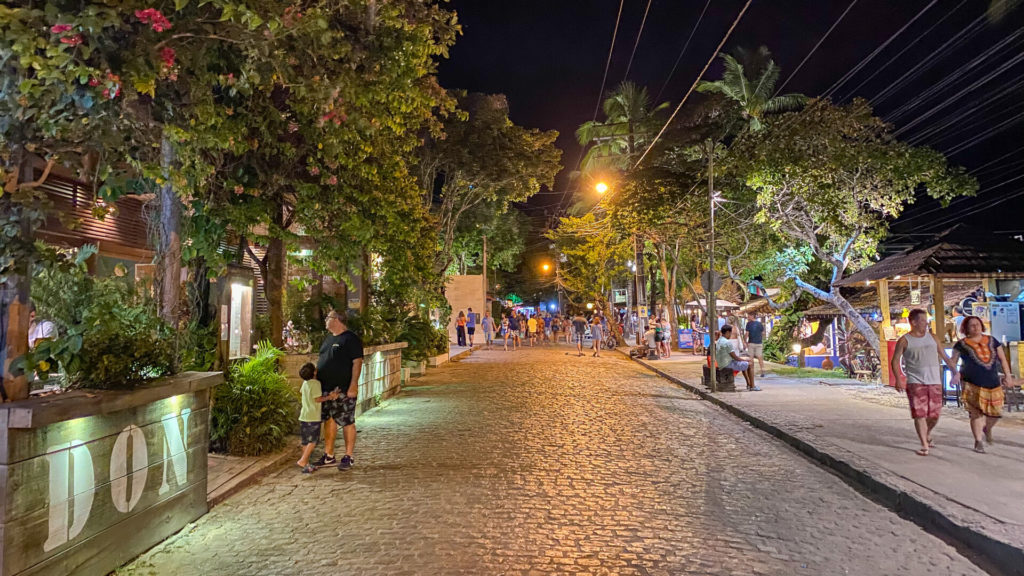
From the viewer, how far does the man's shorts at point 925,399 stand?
24.2ft

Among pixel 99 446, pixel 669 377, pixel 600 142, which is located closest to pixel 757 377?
pixel 669 377

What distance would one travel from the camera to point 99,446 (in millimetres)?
4277

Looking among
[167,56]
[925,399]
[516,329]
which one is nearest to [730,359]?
[925,399]

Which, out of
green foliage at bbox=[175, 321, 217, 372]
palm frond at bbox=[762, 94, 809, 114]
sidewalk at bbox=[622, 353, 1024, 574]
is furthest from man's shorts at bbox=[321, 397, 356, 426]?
palm frond at bbox=[762, 94, 809, 114]

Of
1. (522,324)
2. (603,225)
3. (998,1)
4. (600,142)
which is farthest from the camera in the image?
(522,324)

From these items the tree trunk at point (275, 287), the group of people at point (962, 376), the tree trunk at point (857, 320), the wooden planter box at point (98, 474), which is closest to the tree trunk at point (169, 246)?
the wooden planter box at point (98, 474)

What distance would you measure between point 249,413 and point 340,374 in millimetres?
1434

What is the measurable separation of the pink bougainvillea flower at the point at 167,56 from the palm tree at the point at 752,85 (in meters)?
25.3

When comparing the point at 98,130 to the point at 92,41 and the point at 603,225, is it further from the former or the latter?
the point at 603,225

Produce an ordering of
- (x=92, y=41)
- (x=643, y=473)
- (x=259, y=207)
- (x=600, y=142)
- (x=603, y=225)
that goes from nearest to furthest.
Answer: (x=92, y=41), (x=643, y=473), (x=259, y=207), (x=603, y=225), (x=600, y=142)

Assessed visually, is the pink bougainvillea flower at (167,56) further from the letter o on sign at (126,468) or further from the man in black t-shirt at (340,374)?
the man in black t-shirt at (340,374)

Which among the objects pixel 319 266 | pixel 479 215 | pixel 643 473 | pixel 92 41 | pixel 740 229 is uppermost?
pixel 479 215

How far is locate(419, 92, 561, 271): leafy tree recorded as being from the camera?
22.8 metres

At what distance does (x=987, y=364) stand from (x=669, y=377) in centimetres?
1061
